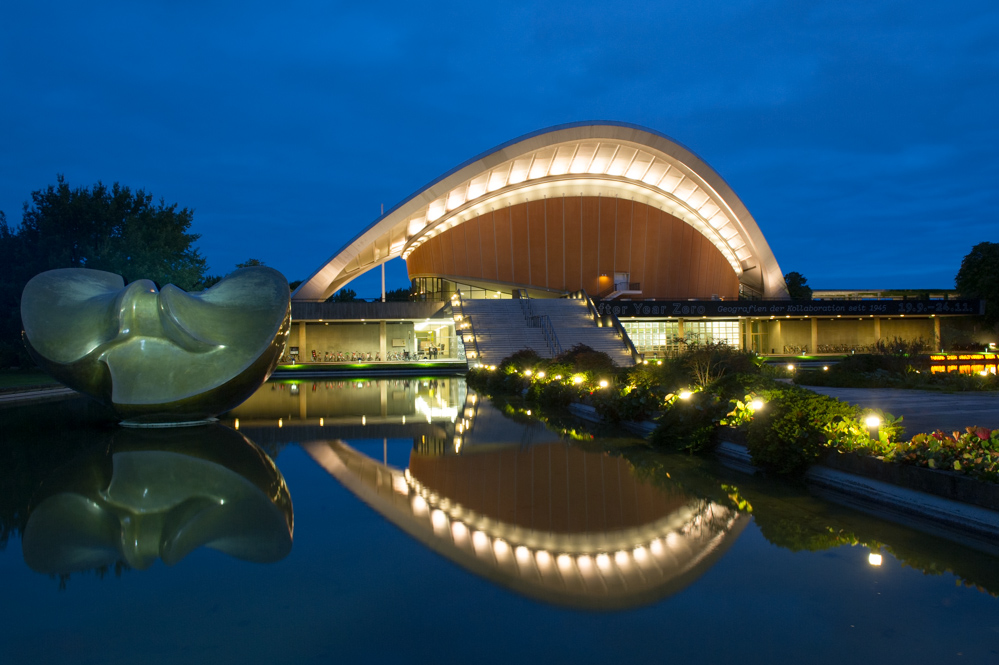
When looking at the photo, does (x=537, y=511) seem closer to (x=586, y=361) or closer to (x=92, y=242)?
(x=586, y=361)

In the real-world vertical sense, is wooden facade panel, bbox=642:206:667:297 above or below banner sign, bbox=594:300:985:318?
above

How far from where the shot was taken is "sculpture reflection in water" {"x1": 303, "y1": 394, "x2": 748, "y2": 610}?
15.1 ft

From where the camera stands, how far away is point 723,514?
620cm

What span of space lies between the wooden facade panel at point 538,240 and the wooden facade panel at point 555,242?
19 cm

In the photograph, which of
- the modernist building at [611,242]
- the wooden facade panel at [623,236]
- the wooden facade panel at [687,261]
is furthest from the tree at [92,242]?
the wooden facade panel at [687,261]

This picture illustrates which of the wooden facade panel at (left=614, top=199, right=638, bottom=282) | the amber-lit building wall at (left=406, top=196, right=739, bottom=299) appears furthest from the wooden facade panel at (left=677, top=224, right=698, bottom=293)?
the wooden facade panel at (left=614, top=199, right=638, bottom=282)

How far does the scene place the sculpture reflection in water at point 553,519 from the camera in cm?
460

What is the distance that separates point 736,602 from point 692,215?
1776 inches

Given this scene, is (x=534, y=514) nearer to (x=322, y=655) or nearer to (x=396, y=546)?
(x=396, y=546)

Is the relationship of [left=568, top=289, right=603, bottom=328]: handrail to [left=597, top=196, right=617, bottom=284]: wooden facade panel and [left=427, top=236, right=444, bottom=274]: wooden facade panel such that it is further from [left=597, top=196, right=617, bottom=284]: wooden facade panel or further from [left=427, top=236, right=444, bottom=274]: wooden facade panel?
[left=427, top=236, right=444, bottom=274]: wooden facade panel

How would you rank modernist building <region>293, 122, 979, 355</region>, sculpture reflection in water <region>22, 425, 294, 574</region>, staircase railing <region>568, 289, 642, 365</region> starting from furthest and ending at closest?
modernist building <region>293, 122, 979, 355</region>, staircase railing <region>568, 289, 642, 365</region>, sculpture reflection in water <region>22, 425, 294, 574</region>

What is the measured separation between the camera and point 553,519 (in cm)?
601

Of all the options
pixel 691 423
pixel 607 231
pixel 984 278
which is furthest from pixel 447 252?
pixel 691 423

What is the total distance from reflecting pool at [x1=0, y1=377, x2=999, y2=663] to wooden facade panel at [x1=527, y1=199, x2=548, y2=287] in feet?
115
